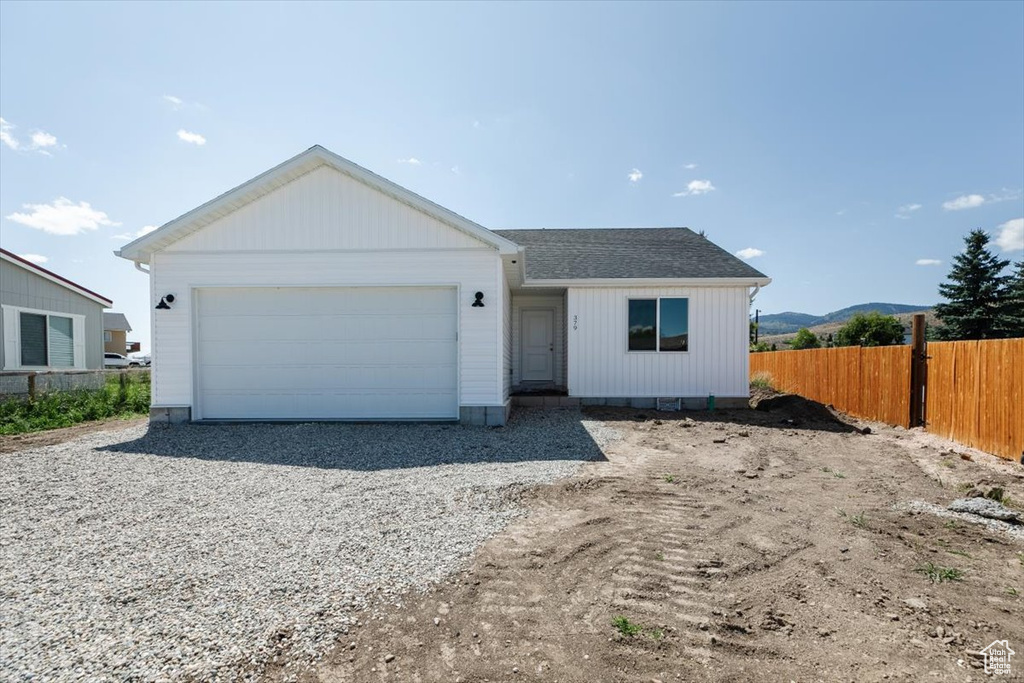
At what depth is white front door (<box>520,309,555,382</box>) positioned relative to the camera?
42.8 feet

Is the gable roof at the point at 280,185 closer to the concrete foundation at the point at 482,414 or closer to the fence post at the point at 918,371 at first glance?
the concrete foundation at the point at 482,414

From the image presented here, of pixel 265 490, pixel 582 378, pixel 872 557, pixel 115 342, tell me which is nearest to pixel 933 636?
pixel 872 557

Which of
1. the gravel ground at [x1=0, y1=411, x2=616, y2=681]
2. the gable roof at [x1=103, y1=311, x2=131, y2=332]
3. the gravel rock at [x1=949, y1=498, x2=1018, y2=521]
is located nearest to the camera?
the gravel ground at [x1=0, y1=411, x2=616, y2=681]

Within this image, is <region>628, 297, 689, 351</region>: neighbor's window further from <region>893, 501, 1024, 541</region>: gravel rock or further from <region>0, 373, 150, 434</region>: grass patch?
<region>0, 373, 150, 434</region>: grass patch

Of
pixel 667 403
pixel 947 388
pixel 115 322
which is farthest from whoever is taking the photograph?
pixel 115 322

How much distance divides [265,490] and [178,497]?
0.73 meters

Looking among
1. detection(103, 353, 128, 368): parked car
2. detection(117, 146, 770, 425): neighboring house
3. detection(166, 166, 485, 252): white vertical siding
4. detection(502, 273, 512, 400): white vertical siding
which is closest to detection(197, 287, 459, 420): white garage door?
detection(117, 146, 770, 425): neighboring house

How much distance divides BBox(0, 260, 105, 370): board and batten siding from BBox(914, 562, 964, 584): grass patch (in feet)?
56.1

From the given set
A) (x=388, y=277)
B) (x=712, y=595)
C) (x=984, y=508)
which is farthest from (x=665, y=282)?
(x=712, y=595)

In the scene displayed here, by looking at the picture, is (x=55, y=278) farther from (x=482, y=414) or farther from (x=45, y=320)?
(x=482, y=414)

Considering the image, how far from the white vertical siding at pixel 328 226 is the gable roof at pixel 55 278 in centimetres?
744

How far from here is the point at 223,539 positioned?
355cm

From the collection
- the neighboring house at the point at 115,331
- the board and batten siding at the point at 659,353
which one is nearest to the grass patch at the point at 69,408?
the board and batten siding at the point at 659,353

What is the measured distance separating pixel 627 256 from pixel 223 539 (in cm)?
1026
